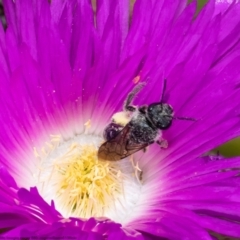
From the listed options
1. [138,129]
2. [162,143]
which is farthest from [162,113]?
[162,143]

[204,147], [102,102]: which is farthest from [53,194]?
[204,147]

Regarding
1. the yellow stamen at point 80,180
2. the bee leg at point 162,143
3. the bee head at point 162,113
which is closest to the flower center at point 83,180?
the yellow stamen at point 80,180

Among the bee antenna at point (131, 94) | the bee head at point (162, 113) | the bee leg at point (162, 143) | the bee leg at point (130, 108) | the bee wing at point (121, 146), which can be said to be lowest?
the bee wing at point (121, 146)

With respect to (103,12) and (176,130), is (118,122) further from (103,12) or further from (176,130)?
(103,12)

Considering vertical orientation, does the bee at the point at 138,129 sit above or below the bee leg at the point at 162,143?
below

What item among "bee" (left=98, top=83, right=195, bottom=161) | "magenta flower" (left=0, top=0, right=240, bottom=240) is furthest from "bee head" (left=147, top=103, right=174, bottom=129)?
"magenta flower" (left=0, top=0, right=240, bottom=240)

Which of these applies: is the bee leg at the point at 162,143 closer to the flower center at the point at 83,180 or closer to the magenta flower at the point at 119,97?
the magenta flower at the point at 119,97

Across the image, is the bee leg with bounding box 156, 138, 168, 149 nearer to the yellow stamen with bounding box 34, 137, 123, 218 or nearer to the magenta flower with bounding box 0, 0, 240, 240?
the magenta flower with bounding box 0, 0, 240, 240

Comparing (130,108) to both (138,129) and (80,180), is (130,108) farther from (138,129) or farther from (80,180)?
(80,180)

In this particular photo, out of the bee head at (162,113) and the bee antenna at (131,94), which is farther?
the bee antenna at (131,94)
